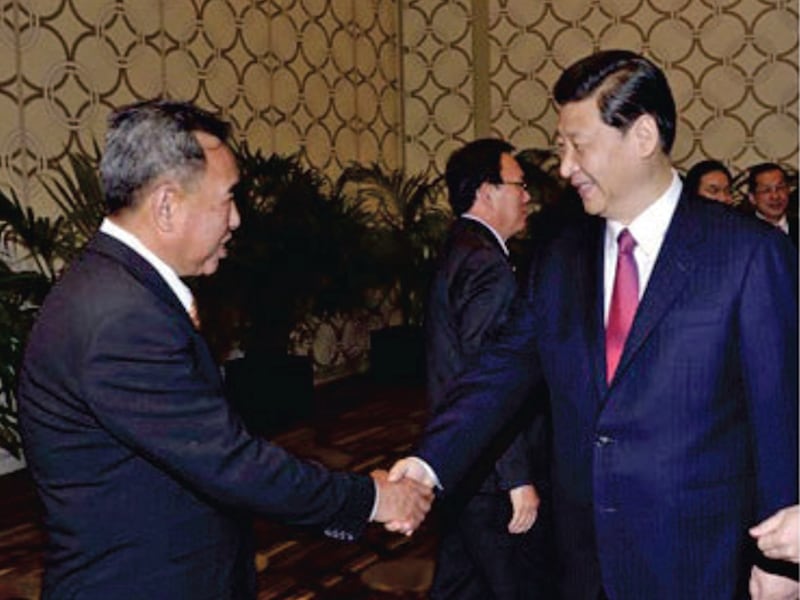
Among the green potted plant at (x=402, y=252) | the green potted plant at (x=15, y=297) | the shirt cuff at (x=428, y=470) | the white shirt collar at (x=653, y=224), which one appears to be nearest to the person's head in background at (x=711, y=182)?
the green potted plant at (x=402, y=252)

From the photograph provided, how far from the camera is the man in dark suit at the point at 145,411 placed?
6.07 ft

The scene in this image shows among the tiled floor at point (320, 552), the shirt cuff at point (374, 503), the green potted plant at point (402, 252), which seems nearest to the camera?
the shirt cuff at point (374, 503)

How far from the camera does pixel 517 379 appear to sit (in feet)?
8.29

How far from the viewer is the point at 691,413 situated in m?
2.03

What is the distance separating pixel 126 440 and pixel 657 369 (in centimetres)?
97

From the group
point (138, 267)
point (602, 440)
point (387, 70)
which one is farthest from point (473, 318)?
point (387, 70)

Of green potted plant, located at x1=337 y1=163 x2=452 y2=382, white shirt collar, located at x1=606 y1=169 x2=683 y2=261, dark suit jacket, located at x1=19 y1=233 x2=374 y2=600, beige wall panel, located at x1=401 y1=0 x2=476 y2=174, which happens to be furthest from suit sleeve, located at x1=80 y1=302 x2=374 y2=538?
beige wall panel, located at x1=401 y1=0 x2=476 y2=174

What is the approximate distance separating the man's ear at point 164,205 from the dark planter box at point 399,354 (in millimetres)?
6146

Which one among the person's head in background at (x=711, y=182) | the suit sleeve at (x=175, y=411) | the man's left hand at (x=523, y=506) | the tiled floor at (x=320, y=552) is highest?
the suit sleeve at (x=175, y=411)

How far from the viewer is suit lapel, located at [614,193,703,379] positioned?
204 centimetres

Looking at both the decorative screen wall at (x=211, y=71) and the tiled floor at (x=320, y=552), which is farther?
the decorative screen wall at (x=211, y=71)

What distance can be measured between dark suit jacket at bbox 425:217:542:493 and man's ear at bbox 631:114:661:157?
97 centimetres

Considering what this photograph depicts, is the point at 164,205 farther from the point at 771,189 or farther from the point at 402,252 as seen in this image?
the point at 402,252

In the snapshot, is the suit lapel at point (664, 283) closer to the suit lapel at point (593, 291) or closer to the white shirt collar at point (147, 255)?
the suit lapel at point (593, 291)
